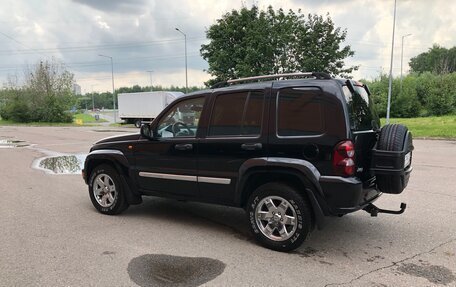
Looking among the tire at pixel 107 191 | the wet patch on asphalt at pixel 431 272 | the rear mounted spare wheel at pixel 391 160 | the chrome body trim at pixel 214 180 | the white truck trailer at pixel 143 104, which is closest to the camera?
the wet patch on asphalt at pixel 431 272

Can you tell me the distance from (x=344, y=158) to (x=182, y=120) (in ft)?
7.49

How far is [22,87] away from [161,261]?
62.9 meters

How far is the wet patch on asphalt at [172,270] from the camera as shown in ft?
12.6

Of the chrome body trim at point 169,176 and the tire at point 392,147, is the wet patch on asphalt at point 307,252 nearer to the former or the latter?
the tire at point 392,147

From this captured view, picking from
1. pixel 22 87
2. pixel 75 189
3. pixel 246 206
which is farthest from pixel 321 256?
pixel 22 87

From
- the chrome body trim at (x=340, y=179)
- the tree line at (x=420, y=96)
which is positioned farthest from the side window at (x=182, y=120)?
the tree line at (x=420, y=96)

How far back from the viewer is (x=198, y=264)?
4.23 m

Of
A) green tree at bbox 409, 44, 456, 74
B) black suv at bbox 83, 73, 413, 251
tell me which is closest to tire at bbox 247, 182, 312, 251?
black suv at bbox 83, 73, 413, 251

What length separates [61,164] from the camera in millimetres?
11961

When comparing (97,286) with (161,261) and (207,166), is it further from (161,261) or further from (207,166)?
(207,166)

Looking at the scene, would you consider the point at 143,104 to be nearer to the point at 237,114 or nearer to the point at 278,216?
the point at 237,114

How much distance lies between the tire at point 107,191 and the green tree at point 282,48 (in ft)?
92.2

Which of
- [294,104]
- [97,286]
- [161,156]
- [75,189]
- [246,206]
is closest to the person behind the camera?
[97,286]

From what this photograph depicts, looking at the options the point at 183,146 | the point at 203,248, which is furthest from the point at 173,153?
the point at 203,248
